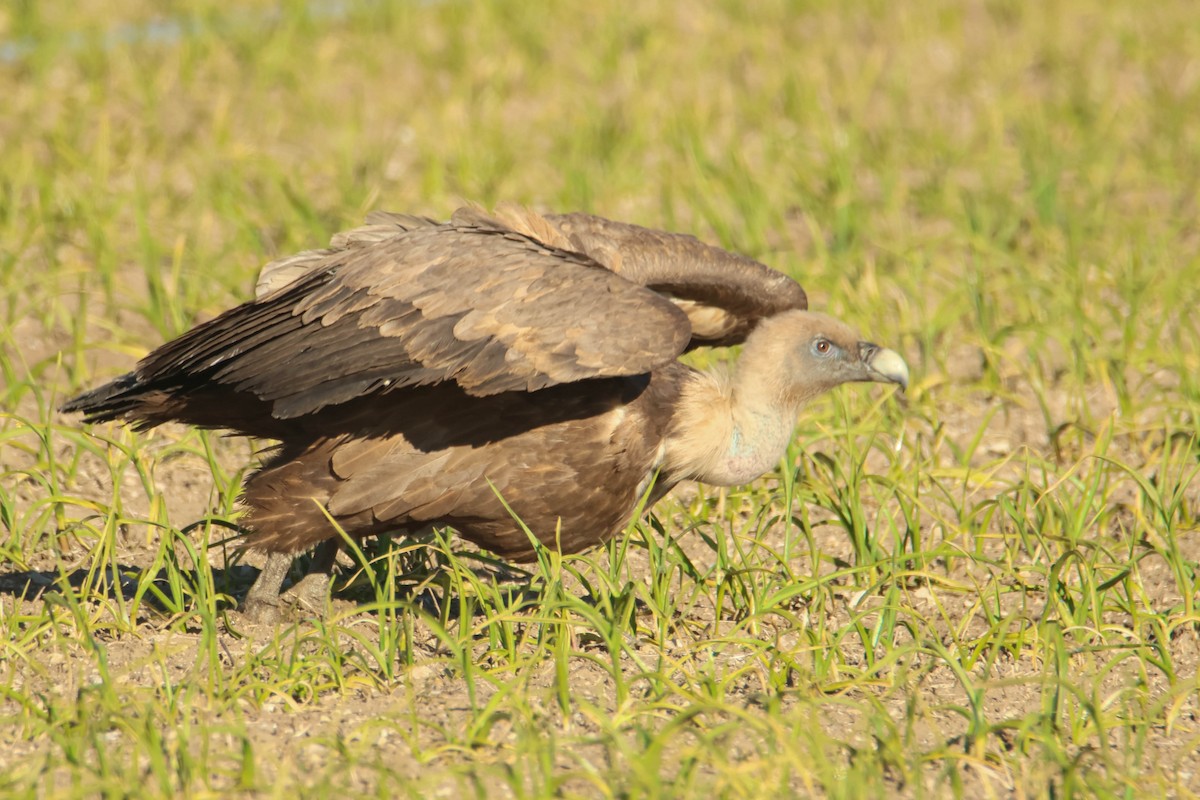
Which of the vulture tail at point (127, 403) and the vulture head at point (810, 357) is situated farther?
the vulture head at point (810, 357)

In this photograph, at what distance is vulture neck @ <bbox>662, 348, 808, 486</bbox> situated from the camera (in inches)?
167

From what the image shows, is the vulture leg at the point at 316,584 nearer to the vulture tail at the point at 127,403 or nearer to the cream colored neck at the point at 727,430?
the vulture tail at the point at 127,403

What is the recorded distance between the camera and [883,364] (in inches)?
177

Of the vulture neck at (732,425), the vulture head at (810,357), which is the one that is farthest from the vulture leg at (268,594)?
the vulture head at (810,357)

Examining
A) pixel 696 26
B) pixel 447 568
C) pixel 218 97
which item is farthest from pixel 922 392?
pixel 696 26

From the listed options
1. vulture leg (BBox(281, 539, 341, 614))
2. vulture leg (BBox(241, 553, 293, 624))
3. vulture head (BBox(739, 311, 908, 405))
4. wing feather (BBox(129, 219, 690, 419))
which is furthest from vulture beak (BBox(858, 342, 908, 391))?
vulture leg (BBox(241, 553, 293, 624))

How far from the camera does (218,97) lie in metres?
8.14

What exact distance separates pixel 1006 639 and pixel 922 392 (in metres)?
1.83

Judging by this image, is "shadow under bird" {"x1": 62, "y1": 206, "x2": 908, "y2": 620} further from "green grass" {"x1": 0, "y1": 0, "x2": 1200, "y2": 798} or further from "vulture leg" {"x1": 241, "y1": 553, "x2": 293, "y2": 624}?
"green grass" {"x1": 0, "y1": 0, "x2": 1200, "y2": 798}

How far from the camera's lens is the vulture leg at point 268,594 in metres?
4.23

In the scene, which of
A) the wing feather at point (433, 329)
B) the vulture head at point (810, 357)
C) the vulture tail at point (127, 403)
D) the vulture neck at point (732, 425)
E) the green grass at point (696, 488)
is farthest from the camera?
the vulture head at point (810, 357)

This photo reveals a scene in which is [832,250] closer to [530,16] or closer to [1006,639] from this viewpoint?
[1006,639]

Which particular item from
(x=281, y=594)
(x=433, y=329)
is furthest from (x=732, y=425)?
(x=281, y=594)

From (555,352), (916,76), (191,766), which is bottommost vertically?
(916,76)
